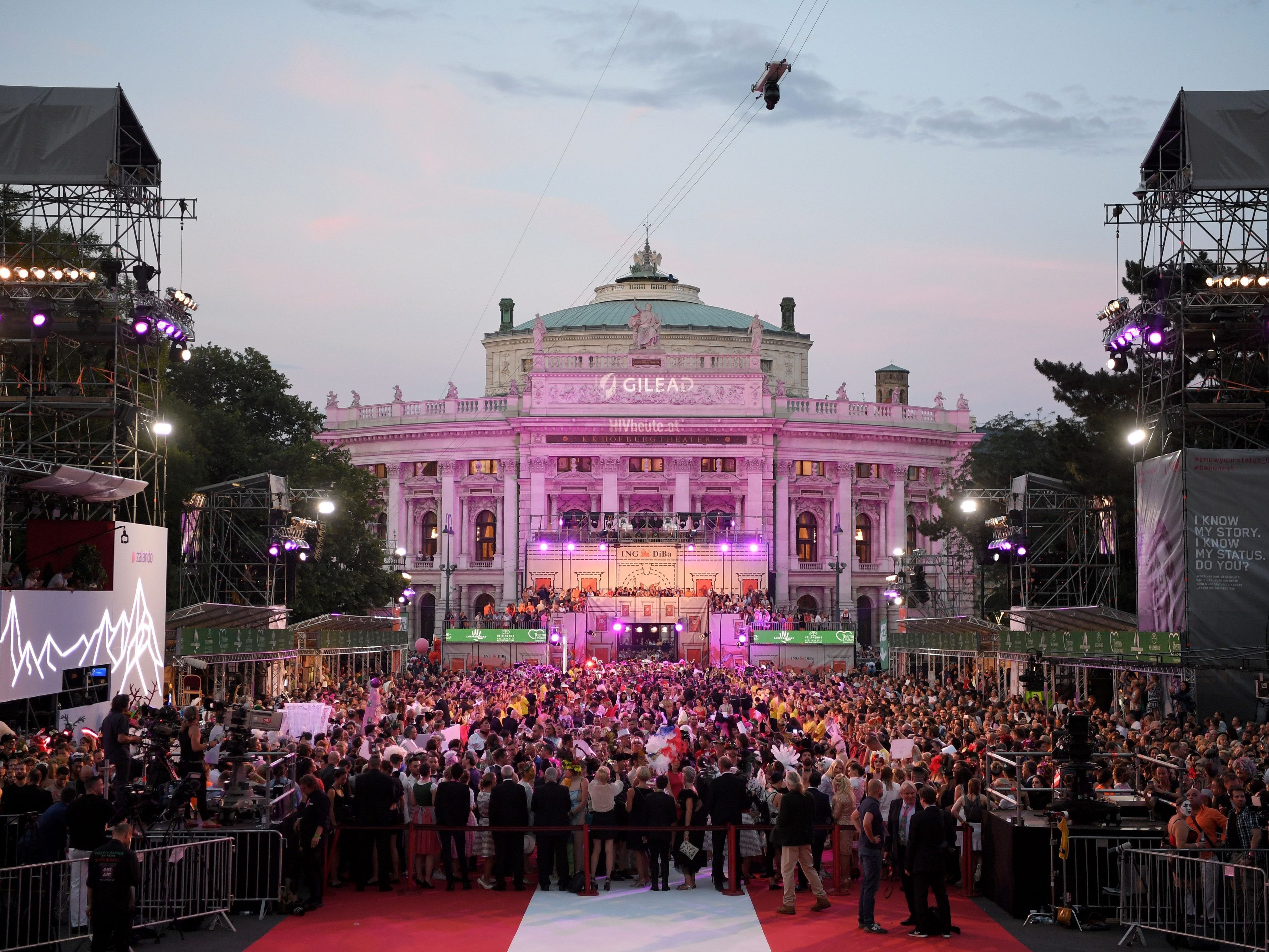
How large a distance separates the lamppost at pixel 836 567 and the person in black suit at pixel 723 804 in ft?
194

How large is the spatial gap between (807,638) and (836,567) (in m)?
24.2

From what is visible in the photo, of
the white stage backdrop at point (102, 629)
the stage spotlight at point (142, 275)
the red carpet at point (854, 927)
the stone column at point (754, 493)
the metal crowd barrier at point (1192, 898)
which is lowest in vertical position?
the red carpet at point (854, 927)

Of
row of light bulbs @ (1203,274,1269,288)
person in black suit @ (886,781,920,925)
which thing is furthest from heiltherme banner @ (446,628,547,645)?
person in black suit @ (886,781,920,925)

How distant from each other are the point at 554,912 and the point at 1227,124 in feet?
88.3

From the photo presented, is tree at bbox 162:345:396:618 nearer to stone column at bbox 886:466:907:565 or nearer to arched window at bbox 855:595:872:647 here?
arched window at bbox 855:595:872:647

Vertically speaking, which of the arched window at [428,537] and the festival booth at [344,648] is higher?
the arched window at [428,537]

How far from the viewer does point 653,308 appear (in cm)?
8881

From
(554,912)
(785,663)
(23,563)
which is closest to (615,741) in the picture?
(554,912)

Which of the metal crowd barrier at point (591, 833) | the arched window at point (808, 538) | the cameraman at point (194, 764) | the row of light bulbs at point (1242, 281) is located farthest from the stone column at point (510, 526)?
the cameraman at point (194, 764)

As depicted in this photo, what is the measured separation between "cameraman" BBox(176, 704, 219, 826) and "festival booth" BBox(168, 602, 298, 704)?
39.8ft

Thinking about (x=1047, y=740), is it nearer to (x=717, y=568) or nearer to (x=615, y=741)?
(x=615, y=741)

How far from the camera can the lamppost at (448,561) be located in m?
68.4

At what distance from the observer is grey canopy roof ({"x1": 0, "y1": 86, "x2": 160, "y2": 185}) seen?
104 ft

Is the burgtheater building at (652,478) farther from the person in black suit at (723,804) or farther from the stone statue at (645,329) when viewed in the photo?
the person in black suit at (723,804)
